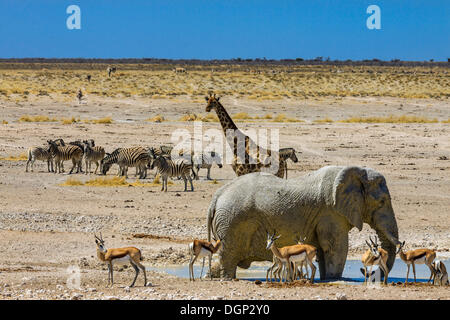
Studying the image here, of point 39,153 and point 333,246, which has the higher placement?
point 39,153

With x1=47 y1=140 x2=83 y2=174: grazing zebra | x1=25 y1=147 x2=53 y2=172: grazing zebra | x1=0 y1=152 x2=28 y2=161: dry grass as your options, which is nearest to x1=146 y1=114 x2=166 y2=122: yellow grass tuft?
x1=0 y1=152 x2=28 y2=161: dry grass

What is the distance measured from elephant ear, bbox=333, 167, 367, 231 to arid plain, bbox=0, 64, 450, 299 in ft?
4.86

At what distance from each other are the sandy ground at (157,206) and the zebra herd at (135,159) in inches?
18.6

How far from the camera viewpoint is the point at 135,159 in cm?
2375

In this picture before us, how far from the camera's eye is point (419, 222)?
17359 millimetres

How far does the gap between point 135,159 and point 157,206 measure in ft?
16.7

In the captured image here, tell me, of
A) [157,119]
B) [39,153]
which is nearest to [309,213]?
[39,153]

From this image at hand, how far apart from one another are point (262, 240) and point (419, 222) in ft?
21.0

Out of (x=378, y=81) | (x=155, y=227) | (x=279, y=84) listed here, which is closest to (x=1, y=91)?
(x=279, y=84)

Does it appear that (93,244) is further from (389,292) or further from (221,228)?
(389,292)

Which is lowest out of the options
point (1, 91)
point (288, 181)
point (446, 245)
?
point (446, 245)

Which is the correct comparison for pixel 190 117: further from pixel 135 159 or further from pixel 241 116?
pixel 135 159
